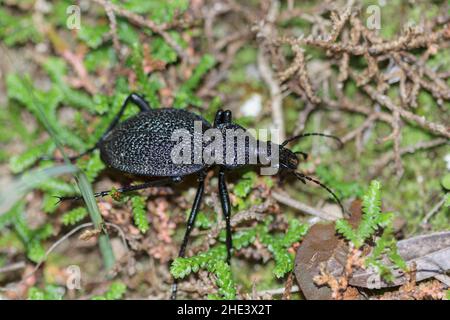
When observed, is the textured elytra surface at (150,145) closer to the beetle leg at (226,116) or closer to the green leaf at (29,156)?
the beetle leg at (226,116)

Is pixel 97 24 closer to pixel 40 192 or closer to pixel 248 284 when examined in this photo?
pixel 40 192

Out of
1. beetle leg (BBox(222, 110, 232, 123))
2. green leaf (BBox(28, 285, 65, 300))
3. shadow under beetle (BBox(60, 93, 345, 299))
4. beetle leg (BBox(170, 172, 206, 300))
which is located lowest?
green leaf (BBox(28, 285, 65, 300))

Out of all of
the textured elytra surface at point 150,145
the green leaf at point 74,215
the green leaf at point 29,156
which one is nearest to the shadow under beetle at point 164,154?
the textured elytra surface at point 150,145

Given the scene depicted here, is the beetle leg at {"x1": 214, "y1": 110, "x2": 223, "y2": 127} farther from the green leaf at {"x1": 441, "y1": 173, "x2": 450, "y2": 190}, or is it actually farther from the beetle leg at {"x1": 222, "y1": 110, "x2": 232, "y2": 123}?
the green leaf at {"x1": 441, "y1": 173, "x2": 450, "y2": 190}

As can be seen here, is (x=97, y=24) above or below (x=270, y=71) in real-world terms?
above

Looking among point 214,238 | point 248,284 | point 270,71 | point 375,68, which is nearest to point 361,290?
point 248,284

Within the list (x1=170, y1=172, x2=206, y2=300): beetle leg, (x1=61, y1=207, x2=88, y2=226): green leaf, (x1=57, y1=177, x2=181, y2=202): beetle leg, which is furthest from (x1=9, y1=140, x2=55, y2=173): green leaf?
(x1=170, y1=172, x2=206, y2=300): beetle leg

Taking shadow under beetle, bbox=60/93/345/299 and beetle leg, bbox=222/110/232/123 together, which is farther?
beetle leg, bbox=222/110/232/123
